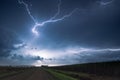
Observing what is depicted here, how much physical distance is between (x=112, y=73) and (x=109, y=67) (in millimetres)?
4339

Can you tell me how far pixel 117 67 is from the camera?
53.9 meters

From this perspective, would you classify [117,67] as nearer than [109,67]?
Yes

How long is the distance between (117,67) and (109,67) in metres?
6.14

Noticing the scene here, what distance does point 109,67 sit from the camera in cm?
5997

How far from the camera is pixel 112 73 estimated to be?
5575cm

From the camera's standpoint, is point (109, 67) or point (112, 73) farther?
point (109, 67)

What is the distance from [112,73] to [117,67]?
267 centimetres
